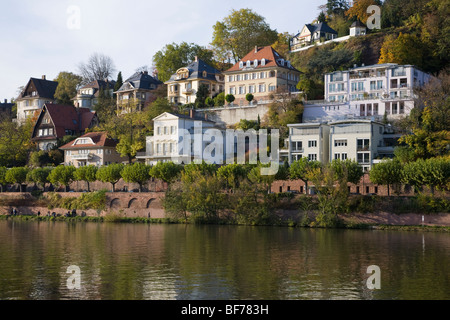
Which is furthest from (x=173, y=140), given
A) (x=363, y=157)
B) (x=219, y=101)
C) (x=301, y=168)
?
(x=363, y=157)

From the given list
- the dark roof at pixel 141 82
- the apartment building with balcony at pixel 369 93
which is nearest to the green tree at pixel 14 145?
the dark roof at pixel 141 82

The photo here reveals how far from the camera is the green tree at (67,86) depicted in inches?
4390

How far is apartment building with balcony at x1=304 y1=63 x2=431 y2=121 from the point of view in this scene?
2896 inches

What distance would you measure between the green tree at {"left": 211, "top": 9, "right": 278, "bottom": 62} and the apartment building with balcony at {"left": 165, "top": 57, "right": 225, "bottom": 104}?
33.7 ft

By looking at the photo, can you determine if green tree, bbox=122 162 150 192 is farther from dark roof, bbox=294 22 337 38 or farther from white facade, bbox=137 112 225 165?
dark roof, bbox=294 22 337 38

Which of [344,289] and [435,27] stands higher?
[435,27]

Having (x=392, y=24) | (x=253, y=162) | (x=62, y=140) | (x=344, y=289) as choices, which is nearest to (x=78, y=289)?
(x=344, y=289)

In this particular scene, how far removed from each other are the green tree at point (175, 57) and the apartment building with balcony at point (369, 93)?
36130 millimetres

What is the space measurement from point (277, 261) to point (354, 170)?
24496mm

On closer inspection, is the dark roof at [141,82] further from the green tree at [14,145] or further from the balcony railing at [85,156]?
the balcony railing at [85,156]

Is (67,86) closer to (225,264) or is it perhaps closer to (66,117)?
(66,117)

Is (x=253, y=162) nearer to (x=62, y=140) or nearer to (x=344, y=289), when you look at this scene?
(x=62, y=140)

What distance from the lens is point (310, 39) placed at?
105 meters

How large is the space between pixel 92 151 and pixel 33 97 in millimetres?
35594
